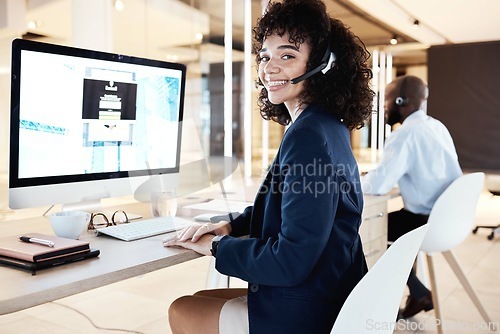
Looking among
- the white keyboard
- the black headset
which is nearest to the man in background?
the black headset

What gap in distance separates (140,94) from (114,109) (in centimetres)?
13

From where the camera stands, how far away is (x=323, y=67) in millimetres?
1363

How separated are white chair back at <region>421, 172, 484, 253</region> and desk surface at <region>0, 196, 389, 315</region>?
149 cm

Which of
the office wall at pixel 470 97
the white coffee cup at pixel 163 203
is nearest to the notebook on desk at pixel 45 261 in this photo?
the white coffee cup at pixel 163 203

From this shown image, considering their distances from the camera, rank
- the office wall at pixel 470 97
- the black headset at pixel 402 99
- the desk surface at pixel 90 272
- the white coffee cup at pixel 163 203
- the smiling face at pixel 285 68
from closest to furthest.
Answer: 1. the desk surface at pixel 90 272
2. the smiling face at pixel 285 68
3. the white coffee cup at pixel 163 203
4. the black headset at pixel 402 99
5. the office wall at pixel 470 97

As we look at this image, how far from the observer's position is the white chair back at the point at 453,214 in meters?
2.37

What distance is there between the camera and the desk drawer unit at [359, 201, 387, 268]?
Result: 2.46 metres

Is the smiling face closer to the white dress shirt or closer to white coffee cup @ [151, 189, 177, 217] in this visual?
white coffee cup @ [151, 189, 177, 217]

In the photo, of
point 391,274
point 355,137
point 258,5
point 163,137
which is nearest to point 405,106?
point 163,137

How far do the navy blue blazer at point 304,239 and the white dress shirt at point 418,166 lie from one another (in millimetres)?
1527

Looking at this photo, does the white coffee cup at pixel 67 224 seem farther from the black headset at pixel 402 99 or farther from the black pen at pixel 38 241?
the black headset at pixel 402 99

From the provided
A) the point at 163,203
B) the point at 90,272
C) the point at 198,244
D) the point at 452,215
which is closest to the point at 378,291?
the point at 198,244

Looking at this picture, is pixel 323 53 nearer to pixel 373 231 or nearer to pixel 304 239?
pixel 304 239

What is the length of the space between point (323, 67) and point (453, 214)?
4.61 feet
